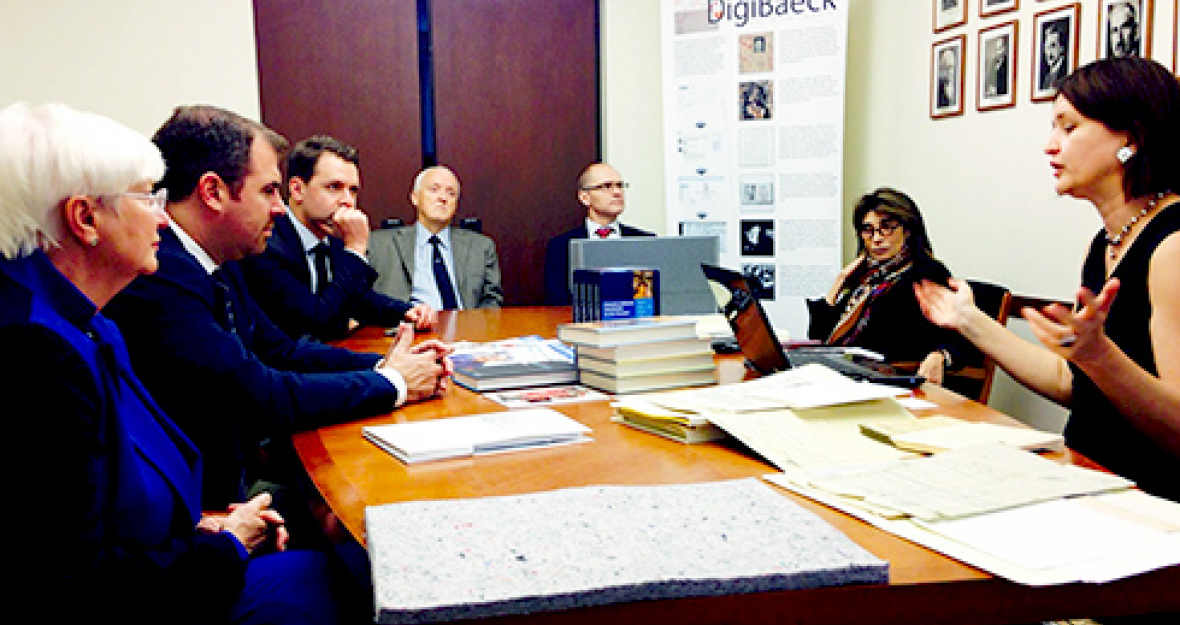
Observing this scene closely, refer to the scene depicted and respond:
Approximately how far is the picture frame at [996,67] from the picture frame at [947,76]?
122 millimetres

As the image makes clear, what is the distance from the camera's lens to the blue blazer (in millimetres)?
1043

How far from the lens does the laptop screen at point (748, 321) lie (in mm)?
1916

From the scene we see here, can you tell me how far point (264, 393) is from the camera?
1.70 metres

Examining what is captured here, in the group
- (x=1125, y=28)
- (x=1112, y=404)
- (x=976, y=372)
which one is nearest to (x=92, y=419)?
(x=1112, y=404)

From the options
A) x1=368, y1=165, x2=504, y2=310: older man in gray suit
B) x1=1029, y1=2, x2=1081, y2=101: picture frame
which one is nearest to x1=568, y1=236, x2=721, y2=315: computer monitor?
x1=1029, y1=2, x2=1081, y2=101: picture frame

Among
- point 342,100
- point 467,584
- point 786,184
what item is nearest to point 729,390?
point 467,584

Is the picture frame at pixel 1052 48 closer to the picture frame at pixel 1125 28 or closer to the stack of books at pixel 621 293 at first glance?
the picture frame at pixel 1125 28

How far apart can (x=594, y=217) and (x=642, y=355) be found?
2965 mm

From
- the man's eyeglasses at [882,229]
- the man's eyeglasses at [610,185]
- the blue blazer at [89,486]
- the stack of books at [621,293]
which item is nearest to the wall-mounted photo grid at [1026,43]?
the man's eyeglasses at [882,229]

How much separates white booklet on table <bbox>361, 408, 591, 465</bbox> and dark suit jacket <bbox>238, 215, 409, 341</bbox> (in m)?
1.29

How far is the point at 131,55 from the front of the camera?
14.8 ft

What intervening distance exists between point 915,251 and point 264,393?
8.28 feet

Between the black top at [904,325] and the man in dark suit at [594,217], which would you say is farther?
the man in dark suit at [594,217]

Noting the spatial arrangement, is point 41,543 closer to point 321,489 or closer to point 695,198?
point 321,489
